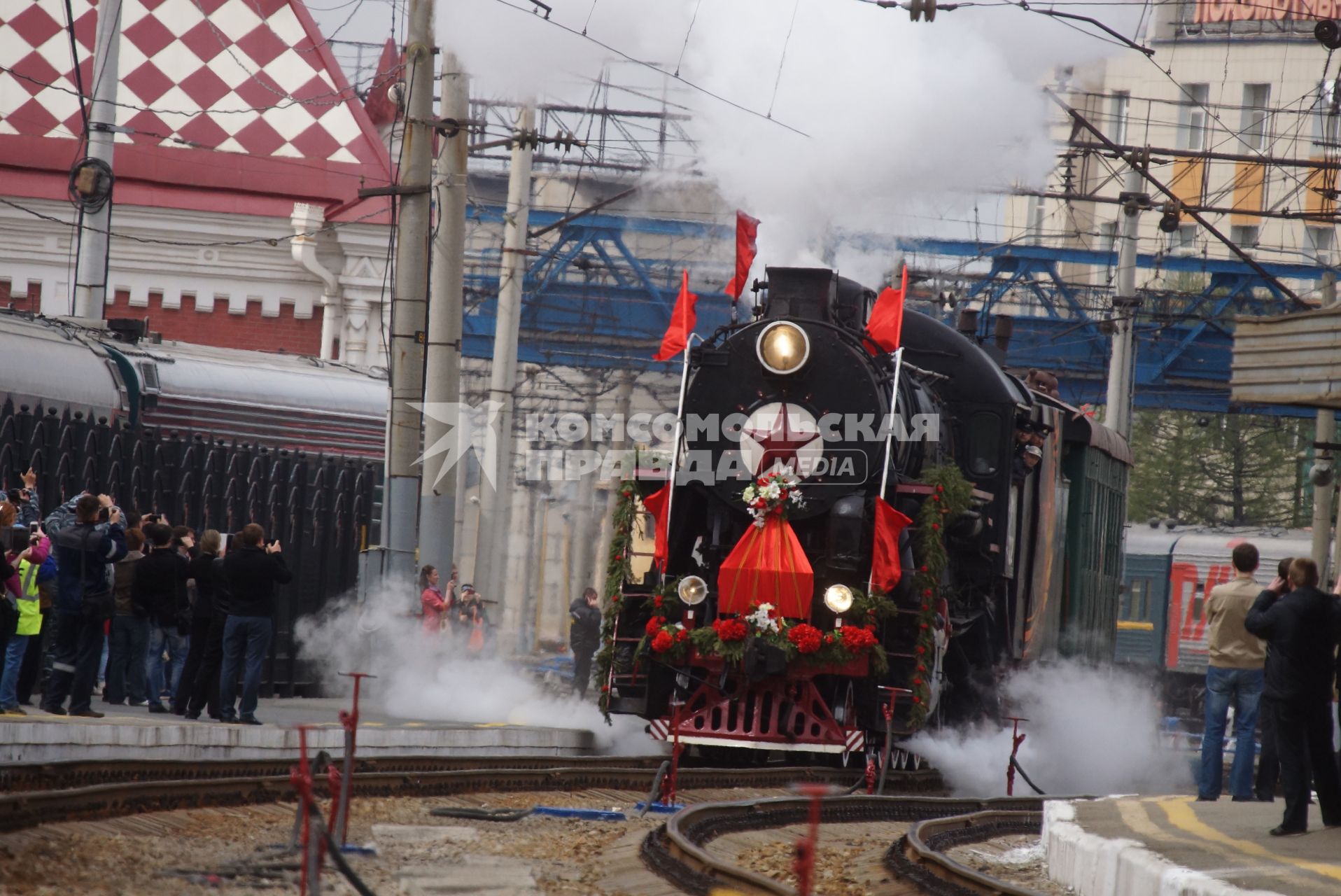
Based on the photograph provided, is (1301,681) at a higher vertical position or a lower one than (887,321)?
lower

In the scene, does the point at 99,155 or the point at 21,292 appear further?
the point at 21,292

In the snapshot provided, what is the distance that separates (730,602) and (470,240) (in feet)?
115

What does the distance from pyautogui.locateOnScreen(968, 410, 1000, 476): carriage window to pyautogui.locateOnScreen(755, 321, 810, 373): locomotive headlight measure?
Result: 207cm

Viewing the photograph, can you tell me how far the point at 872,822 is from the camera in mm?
11211

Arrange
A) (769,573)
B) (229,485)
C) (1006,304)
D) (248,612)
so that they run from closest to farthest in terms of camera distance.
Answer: (769,573) < (248,612) < (229,485) < (1006,304)

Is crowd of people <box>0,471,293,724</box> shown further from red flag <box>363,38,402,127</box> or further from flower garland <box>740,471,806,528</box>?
red flag <box>363,38,402,127</box>

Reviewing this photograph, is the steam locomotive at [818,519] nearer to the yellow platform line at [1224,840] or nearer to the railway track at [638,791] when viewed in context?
the railway track at [638,791]

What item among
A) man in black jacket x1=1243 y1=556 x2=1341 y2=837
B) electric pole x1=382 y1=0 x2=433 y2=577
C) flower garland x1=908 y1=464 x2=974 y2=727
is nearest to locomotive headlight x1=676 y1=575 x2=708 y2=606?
flower garland x1=908 y1=464 x2=974 y2=727

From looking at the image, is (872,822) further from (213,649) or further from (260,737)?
(213,649)

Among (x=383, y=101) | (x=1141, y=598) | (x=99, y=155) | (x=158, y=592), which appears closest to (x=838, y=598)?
(x=158, y=592)

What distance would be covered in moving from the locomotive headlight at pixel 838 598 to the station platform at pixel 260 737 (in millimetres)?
2796

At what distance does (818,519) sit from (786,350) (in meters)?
1.22

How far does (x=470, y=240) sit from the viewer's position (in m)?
46.7

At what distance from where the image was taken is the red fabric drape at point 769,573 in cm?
1240
